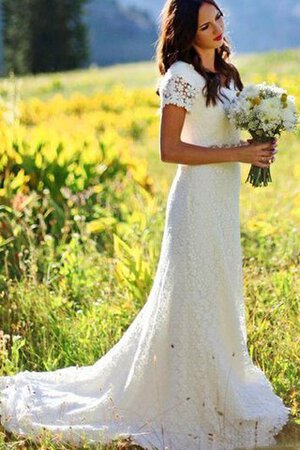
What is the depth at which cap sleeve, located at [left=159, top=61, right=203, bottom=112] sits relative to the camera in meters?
3.84

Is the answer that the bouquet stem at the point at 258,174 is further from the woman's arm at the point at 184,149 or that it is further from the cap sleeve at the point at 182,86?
the cap sleeve at the point at 182,86

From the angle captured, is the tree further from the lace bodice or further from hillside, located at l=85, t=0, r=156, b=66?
hillside, located at l=85, t=0, r=156, b=66

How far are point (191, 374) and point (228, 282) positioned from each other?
398 millimetres

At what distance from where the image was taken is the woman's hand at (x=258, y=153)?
3871 millimetres

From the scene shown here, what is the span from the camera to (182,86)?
3838 mm

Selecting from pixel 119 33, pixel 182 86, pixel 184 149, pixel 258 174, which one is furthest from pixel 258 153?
pixel 119 33

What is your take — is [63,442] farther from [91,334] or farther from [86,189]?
[86,189]

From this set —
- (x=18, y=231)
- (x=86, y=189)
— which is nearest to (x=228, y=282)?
(x=18, y=231)

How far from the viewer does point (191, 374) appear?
410cm

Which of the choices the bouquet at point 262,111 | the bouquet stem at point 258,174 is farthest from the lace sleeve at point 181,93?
the bouquet stem at point 258,174

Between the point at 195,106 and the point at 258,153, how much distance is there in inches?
11.7

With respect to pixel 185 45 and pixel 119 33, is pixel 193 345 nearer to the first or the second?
pixel 185 45

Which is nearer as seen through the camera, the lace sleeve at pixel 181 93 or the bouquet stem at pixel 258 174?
the lace sleeve at pixel 181 93

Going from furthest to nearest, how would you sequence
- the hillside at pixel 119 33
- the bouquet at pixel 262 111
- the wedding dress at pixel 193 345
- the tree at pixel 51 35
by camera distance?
the hillside at pixel 119 33
the tree at pixel 51 35
the wedding dress at pixel 193 345
the bouquet at pixel 262 111
